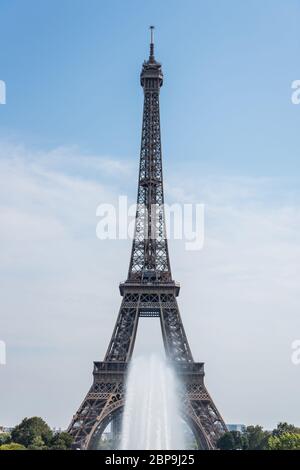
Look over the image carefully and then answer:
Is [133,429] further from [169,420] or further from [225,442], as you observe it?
[225,442]

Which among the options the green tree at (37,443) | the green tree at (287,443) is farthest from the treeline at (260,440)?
the green tree at (37,443)

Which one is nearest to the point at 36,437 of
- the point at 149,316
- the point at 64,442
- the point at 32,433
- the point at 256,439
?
the point at 32,433

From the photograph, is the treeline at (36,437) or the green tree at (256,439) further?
the green tree at (256,439)

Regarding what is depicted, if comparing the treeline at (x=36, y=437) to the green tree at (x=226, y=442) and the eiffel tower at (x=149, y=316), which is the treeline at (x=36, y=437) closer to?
the eiffel tower at (x=149, y=316)

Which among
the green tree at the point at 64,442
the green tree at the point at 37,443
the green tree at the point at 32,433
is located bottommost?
the green tree at the point at 64,442

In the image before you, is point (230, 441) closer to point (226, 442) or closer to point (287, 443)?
point (226, 442)
